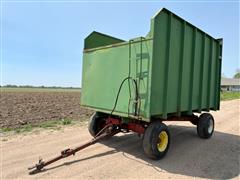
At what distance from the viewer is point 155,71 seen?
4316 mm

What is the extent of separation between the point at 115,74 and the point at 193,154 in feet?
9.13

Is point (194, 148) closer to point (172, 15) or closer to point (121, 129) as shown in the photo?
point (121, 129)

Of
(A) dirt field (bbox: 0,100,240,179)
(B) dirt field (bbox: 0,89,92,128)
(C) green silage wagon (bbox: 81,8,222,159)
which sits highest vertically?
(C) green silage wagon (bbox: 81,8,222,159)

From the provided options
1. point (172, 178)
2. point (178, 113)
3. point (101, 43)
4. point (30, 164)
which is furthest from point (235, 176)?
point (101, 43)

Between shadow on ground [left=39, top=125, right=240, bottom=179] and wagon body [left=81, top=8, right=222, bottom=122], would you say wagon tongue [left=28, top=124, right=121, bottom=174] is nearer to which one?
shadow on ground [left=39, top=125, right=240, bottom=179]

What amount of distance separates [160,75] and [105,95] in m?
1.61

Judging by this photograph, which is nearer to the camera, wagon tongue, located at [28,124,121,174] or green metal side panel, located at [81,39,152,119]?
wagon tongue, located at [28,124,121,174]

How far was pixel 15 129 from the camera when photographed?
7375 mm

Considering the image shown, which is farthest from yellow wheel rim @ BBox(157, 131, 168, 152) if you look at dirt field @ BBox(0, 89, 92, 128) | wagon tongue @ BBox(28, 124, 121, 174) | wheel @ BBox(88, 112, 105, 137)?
dirt field @ BBox(0, 89, 92, 128)

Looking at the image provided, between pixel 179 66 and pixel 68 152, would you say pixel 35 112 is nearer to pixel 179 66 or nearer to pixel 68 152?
pixel 68 152

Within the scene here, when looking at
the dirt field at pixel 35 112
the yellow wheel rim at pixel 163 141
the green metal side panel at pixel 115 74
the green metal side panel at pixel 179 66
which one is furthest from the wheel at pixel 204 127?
the dirt field at pixel 35 112

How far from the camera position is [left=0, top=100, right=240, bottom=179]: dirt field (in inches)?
156

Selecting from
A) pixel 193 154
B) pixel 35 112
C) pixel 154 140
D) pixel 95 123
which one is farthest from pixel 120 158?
pixel 35 112

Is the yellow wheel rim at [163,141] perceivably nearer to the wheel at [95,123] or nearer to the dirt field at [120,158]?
the dirt field at [120,158]
